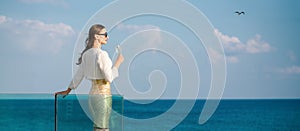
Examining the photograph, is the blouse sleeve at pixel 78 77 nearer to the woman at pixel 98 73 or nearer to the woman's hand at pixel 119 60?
the woman at pixel 98 73

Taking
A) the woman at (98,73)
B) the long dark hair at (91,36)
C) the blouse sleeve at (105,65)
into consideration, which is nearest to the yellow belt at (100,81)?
the woman at (98,73)

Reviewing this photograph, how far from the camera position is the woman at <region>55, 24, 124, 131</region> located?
16.9ft

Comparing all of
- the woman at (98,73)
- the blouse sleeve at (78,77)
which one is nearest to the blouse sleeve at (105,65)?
the woman at (98,73)

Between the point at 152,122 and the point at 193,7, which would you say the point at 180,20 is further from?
the point at 152,122

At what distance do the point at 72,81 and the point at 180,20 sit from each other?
4.97 feet

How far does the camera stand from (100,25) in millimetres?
5285

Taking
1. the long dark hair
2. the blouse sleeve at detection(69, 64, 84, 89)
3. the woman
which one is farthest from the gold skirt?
the long dark hair

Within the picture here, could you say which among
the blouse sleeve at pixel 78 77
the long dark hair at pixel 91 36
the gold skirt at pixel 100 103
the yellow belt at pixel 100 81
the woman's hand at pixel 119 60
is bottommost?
the gold skirt at pixel 100 103

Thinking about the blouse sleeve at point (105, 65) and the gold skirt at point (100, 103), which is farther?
the gold skirt at point (100, 103)

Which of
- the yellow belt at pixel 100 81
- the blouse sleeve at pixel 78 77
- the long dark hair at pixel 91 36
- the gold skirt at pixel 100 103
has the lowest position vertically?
the gold skirt at pixel 100 103

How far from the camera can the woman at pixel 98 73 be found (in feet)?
16.9

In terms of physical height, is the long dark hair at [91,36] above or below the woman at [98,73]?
above

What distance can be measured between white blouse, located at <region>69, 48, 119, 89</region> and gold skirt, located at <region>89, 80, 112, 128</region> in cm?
9

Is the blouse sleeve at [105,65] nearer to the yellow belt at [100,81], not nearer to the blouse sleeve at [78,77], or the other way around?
the yellow belt at [100,81]
